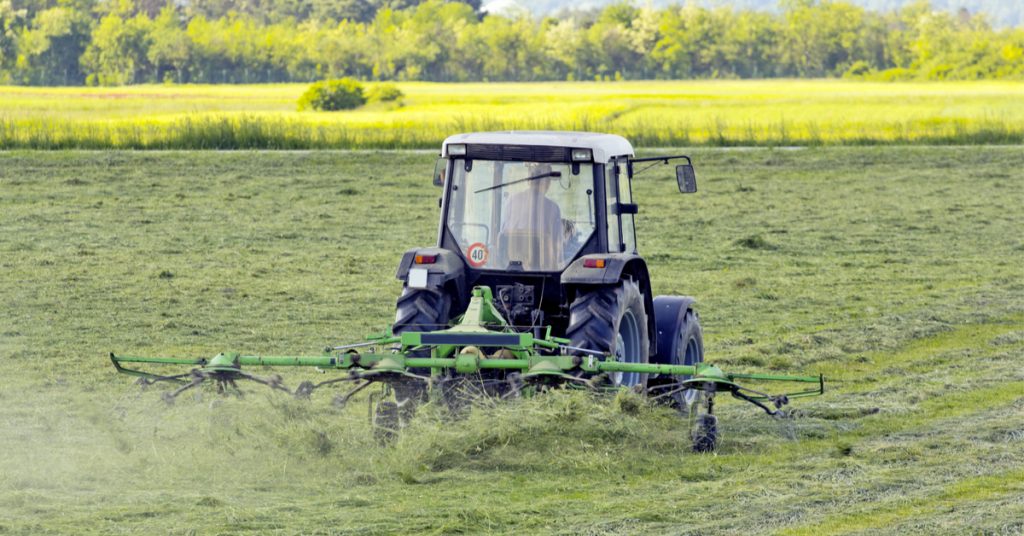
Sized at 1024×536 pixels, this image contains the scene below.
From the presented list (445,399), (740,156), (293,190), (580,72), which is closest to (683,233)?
(293,190)

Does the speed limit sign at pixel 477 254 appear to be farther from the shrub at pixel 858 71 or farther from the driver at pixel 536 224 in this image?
the shrub at pixel 858 71

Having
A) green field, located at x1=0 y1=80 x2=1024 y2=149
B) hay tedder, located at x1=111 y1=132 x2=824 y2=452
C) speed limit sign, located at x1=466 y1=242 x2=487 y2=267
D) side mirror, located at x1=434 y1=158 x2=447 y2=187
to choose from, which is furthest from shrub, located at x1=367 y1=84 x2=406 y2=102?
speed limit sign, located at x1=466 y1=242 x2=487 y2=267

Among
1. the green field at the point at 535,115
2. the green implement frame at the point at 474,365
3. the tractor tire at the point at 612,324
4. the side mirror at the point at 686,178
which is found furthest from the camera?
the green field at the point at 535,115

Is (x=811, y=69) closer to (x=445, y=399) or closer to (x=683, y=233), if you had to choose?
(x=683, y=233)

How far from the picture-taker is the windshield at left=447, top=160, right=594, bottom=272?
10078 millimetres

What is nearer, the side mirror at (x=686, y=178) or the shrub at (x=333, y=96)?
the side mirror at (x=686, y=178)

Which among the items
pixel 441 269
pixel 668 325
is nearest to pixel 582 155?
pixel 441 269

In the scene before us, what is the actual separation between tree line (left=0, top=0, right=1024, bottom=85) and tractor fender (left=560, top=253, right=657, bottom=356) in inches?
2363

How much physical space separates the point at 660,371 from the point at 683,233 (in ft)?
48.3

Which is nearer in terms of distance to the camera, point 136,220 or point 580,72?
point 136,220

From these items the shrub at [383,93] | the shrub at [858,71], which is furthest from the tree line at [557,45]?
the shrub at [383,93]

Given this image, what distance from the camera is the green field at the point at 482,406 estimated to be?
7.78 m

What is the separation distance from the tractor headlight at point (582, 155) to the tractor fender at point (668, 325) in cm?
142

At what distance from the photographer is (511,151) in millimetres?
10094
